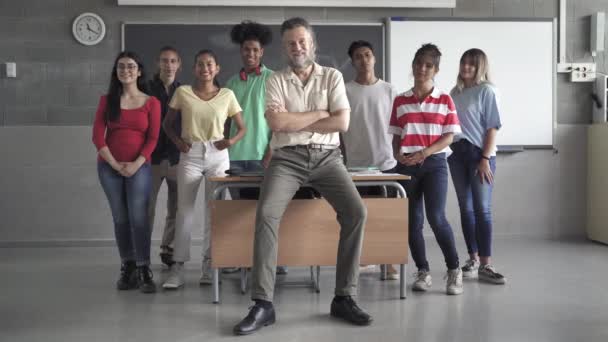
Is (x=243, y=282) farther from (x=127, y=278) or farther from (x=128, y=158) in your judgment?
(x=128, y=158)

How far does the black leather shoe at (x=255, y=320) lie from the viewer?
8.70ft

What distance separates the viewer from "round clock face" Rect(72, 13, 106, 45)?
5.38m

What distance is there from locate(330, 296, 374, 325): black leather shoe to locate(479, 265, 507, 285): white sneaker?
123cm

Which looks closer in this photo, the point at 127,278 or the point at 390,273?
the point at 127,278

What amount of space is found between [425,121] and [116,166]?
5.77ft

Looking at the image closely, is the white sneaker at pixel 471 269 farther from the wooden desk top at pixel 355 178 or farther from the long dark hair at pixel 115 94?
the long dark hair at pixel 115 94

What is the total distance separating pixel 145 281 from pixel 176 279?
18cm

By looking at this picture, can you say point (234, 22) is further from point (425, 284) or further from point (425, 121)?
point (425, 284)

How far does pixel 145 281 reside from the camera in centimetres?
353

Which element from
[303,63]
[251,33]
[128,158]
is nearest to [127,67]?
[128,158]

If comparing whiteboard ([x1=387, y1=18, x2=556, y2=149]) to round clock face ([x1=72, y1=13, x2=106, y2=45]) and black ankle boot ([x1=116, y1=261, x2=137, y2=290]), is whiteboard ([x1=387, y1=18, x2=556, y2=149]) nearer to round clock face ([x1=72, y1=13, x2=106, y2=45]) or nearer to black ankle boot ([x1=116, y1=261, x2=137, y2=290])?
round clock face ([x1=72, y1=13, x2=106, y2=45])

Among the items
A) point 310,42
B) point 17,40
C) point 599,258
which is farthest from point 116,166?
point 599,258

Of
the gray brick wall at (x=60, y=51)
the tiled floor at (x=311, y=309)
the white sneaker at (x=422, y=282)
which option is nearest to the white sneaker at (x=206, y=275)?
the tiled floor at (x=311, y=309)

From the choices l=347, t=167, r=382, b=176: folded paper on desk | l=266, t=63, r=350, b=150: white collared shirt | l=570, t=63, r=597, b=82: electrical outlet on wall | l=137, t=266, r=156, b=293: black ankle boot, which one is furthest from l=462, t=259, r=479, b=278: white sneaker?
l=570, t=63, r=597, b=82: electrical outlet on wall
